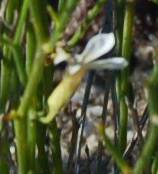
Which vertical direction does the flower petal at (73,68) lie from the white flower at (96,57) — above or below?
below

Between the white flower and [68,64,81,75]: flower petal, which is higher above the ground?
the white flower

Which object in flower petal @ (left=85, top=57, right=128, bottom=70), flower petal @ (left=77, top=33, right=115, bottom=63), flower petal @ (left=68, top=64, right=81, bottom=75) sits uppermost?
flower petal @ (left=77, top=33, right=115, bottom=63)

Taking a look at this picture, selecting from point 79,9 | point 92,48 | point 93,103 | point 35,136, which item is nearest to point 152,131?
point 92,48

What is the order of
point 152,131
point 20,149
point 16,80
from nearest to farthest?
point 152,131, point 20,149, point 16,80

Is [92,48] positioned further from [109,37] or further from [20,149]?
[20,149]

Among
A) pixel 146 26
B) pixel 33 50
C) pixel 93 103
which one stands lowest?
pixel 93 103

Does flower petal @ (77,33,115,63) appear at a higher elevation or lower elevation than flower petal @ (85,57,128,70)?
higher

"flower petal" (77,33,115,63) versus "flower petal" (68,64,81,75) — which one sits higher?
"flower petal" (77,33,115,63)
